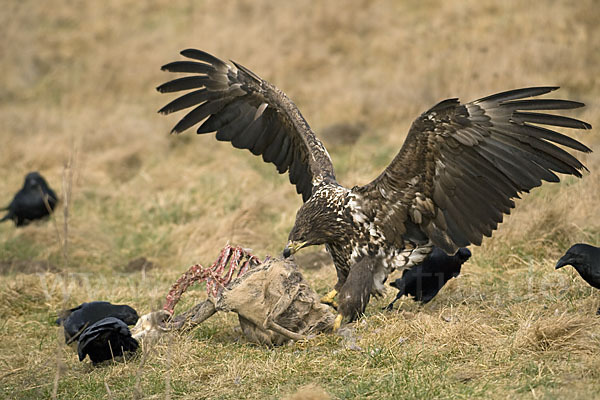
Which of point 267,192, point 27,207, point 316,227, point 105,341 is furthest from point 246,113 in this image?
point 27,207

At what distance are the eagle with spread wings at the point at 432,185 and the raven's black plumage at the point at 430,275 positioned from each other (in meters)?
0.12

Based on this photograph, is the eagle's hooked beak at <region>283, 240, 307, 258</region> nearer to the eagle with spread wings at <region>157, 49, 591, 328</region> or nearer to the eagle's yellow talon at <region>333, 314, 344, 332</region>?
the eagle with spread wings at <region>157, 49, 591, 328</region>

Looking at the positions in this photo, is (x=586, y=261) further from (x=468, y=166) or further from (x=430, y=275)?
(x=430, y=275)

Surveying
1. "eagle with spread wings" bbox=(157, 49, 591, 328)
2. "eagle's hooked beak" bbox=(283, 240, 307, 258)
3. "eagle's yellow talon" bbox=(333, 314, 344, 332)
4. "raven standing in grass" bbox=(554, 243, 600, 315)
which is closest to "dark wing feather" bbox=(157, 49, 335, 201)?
"eagle with spread wings" bbox=(157, 49, 591, 328)

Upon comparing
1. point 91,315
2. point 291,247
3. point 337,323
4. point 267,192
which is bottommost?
point 337,323

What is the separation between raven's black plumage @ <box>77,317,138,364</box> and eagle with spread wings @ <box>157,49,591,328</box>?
3.91 ft

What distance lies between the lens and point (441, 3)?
13.9 meters

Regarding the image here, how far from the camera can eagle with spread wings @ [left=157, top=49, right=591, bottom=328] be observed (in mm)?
4473

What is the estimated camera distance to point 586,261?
4.48 meters

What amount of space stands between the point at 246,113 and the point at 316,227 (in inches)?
59.0

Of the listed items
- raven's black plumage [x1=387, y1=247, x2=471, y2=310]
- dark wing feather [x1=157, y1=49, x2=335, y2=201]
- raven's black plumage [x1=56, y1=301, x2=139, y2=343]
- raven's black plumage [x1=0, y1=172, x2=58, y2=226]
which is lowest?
raven's black plumage [x1=387, y1=247, x2=471, y2=310]

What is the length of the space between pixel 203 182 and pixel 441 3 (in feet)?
23.3

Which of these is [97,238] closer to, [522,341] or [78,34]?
[522,341]

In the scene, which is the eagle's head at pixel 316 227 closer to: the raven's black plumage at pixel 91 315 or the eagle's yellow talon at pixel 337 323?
the eagle's yellow talon at pixel 337 323
